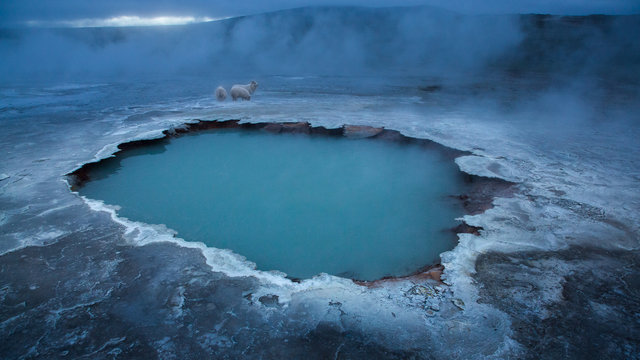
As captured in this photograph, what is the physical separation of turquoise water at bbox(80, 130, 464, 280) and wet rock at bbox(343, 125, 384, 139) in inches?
7.2

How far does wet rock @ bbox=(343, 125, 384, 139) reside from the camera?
19.7 ft

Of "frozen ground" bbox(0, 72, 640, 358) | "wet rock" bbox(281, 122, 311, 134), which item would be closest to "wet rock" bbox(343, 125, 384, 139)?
"wet rock" bbox(281, 122, 311, 134)

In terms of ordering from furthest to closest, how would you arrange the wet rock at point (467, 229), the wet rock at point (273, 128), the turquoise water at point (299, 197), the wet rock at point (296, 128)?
the wet rock at point (273, 128), the wet rock at point (296, 128), the turquoise water at point (299, 197), the wet rock at point (467, 229)

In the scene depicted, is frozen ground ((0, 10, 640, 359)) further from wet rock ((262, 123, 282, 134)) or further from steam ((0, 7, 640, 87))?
steam ((0, 7, 640, 87))

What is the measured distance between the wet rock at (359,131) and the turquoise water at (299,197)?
0.60 ft

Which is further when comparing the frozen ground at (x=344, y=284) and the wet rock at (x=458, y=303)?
the wet rock at (x=458, y=303)

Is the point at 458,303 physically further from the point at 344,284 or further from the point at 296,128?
the point at 296,128

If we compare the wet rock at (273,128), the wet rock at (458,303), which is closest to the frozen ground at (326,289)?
the wet rock at (458,303)

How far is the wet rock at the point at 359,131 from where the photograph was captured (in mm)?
6004

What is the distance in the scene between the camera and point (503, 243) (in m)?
2.69

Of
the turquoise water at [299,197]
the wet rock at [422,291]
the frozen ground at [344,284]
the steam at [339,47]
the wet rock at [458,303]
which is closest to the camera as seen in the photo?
the frozen ground at [344,284]

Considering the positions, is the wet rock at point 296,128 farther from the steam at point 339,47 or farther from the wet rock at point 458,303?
the steam at point 339,47

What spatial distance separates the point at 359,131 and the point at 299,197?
7.65 ft

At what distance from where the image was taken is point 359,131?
20.0 feet
